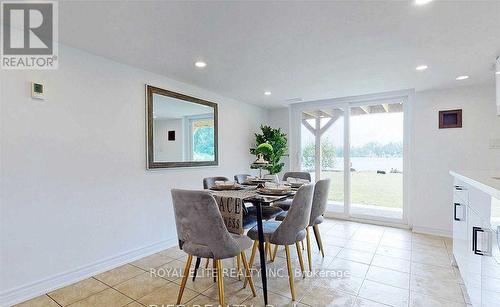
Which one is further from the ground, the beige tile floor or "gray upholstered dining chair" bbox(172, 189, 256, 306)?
"gray upholstered dining chair" bbox(172, 189, 256, 306)

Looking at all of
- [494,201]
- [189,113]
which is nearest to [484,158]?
[494,201]

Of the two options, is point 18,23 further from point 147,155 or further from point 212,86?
point 212,86

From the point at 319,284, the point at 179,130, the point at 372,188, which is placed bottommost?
the point at 319,284

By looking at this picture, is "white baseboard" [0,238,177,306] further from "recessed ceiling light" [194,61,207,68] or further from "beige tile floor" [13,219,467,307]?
"recessed ceiling light" [194,61,207,68]

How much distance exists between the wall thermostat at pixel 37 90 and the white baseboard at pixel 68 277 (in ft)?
5.25

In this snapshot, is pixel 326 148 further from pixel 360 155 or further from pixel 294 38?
pixel 294 38

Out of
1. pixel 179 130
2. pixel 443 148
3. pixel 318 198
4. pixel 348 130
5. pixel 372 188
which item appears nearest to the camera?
pixel 318 198

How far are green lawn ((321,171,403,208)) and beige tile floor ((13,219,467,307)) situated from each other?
122 cm

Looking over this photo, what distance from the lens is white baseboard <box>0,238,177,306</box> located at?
2.00 meters

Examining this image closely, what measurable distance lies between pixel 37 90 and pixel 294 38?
229 centimetres

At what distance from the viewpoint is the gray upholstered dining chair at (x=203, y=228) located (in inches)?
67.1

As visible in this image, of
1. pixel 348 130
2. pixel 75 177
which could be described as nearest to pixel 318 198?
pixel 75 177

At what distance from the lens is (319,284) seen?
230cm

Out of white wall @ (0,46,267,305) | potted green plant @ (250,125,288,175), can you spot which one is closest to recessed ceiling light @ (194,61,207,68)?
white wall @ (0,46,267,305)
